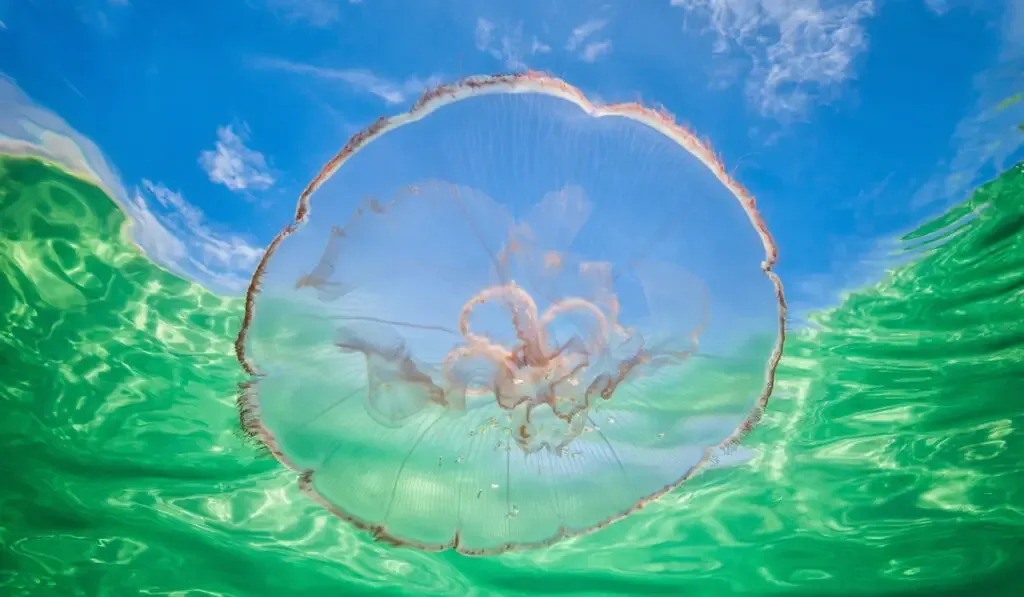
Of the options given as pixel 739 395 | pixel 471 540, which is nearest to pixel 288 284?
pixel 471 540

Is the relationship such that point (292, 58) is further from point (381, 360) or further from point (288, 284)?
point (381, 360)

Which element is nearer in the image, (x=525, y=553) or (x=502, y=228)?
(x=502, y=228)

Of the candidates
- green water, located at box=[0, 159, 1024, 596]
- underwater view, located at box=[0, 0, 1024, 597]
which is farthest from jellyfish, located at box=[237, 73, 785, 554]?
green water, located at box=[0, 159, 1024, 596]

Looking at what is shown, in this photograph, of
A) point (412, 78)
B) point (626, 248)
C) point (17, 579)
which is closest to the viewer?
point (626, 248)

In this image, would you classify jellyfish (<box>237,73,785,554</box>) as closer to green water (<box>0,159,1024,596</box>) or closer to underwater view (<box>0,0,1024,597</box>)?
underwater view (<box>0,0,1024,597</box>)

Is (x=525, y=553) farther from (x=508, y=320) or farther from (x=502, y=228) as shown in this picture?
(x=502, y=228)

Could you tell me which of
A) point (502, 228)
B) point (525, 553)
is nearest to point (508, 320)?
point (502, 228)

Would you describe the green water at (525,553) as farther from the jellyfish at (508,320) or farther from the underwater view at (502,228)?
the jellyfish at (508,320)
